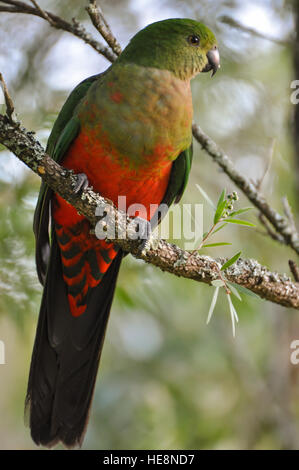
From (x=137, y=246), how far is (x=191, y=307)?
293 cm

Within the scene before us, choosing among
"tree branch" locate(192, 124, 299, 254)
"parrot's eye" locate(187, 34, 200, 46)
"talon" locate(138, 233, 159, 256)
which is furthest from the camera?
"parrot's eye" locate(187, 34, 200, 46)

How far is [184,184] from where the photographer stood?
3.22 meters

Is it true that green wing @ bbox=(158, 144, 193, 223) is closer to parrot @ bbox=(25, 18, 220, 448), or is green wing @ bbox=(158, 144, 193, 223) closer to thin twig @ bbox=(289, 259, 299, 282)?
parrot @ bbox=(25, 18, 220, 448)

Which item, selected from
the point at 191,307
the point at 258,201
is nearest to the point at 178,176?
the point at 258,201

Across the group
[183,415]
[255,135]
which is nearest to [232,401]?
[183,415]

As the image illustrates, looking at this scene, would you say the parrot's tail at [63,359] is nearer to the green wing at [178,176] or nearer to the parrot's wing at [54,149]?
the parrot's wing at [54,149]

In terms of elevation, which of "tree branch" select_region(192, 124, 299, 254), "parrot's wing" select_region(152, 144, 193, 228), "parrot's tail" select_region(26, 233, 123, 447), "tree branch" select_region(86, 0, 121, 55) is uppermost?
"tree branch" select_region(86, 0, 121, 55)

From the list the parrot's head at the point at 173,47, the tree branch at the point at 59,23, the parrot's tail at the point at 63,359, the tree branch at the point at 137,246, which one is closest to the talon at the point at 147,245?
the tree branch at the point at 137,246

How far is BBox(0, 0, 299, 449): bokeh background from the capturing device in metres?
3.49

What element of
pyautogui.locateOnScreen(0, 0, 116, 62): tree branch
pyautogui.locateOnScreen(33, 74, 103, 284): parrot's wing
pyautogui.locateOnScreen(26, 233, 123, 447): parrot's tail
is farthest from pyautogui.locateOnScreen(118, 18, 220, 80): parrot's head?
pyautogui.locateOnScreen(26, 233, 123, 447): parrot's tail

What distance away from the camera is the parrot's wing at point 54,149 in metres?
2.87

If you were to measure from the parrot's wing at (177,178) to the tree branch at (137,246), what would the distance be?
2.29 feet

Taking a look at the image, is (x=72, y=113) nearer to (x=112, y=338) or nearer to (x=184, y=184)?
(x=184, y=184)

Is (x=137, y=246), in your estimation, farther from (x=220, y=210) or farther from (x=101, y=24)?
(x=101, y=24)
